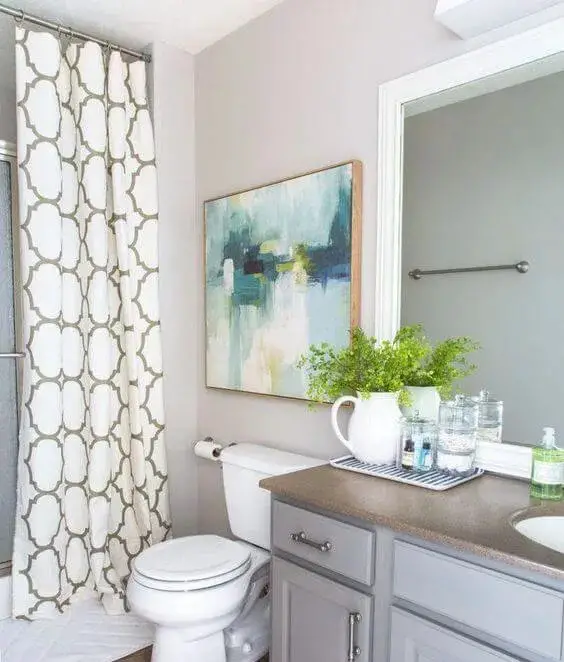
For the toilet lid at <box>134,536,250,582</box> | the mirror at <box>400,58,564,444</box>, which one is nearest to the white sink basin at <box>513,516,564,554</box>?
the mirror at <box>400,58,564,444</box>

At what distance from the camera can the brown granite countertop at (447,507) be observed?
39.3 inches

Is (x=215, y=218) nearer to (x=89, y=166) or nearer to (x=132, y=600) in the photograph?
(x=89, y=166)

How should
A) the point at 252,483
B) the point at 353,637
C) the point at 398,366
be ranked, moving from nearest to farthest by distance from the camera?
1. the point at 353,637
2. the point at 398,366
3. the point at 252,483

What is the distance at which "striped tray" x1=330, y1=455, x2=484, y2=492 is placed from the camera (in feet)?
4.56

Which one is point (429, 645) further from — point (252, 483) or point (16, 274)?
point (16, 274)

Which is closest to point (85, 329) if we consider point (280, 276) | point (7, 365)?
point (7, 365)

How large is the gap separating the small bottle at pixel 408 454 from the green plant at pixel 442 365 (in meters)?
0.20

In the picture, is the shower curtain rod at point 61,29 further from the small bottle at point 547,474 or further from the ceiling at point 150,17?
the small bottle at point 547,474

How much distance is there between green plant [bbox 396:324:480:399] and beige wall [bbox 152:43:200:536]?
123 cm

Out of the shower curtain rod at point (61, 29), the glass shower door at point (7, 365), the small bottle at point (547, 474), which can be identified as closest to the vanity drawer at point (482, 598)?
the small bottle at point (547, 474)

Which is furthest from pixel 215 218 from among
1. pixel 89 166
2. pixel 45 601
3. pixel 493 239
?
pixel 45 601

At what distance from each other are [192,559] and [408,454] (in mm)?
801

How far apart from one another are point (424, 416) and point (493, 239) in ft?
1.85

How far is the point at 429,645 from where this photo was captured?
110 centimetres
